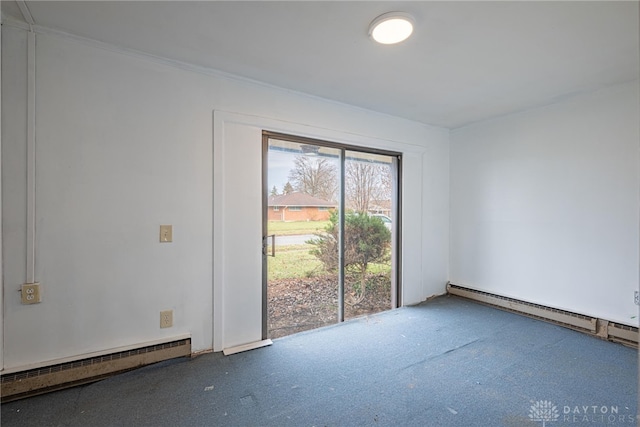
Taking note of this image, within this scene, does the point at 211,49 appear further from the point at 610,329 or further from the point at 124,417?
the point at 610,329

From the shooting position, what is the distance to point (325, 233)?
2846mm

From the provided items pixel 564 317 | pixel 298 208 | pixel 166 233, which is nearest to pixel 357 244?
pixel 298 208

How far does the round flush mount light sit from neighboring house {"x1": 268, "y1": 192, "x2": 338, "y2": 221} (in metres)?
1.44

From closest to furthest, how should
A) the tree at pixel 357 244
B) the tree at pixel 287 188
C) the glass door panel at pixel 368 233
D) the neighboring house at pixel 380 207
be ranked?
the tree at pixel 287 188 → the tree at pixel 357 244 → the glass door panel at pixel 368 233 → the neighboring house at pixel 380 207

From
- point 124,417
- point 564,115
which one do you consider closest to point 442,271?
point 564,115

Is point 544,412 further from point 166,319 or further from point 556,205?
point 166,319

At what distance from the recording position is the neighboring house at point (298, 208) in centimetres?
255

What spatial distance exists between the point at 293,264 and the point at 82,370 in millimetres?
1636

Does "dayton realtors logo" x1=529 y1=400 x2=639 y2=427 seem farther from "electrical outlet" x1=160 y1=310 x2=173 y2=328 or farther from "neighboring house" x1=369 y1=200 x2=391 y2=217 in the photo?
"electrical outlet" x1=160 y1=310 x2=173 y2=328

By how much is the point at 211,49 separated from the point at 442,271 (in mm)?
3530

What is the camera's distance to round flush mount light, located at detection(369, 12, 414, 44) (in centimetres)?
157

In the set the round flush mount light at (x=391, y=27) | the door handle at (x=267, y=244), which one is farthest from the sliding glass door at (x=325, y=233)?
the round flush mount light at (x=391, y=27)

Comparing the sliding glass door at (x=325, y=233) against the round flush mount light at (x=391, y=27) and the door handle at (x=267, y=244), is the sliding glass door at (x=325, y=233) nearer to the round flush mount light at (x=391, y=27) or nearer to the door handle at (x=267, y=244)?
the door handle at (x=267, y=244)

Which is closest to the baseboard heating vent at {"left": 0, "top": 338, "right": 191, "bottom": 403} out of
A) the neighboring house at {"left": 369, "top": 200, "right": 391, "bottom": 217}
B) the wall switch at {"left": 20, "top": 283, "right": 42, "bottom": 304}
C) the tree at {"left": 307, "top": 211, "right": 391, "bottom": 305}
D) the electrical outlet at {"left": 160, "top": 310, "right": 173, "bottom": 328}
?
the electrical outlet at {"left": 160, "top": 310, "right": 173, "bottom": 328}
